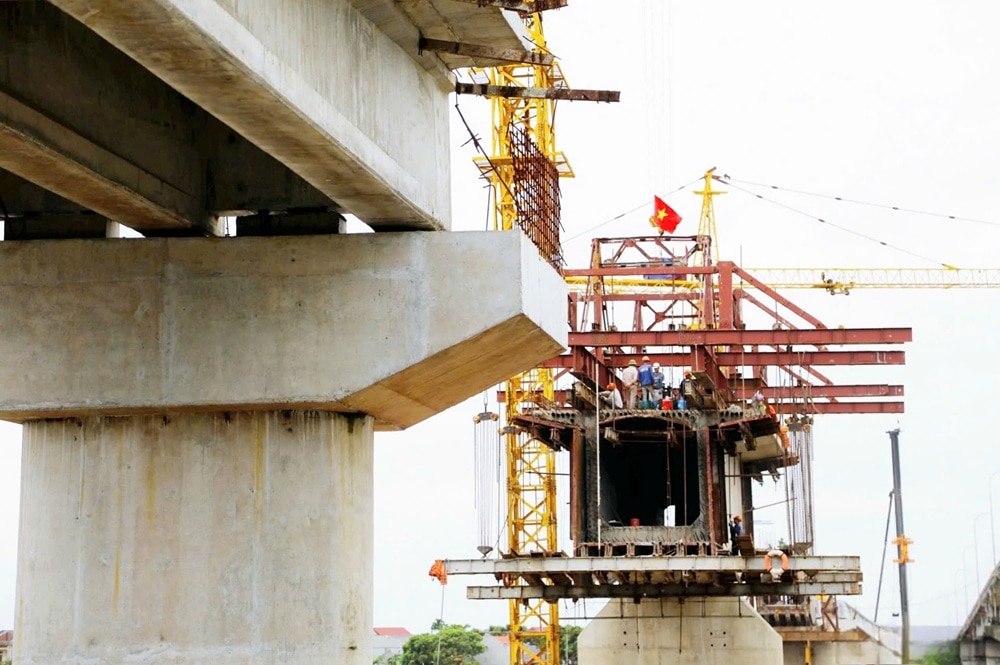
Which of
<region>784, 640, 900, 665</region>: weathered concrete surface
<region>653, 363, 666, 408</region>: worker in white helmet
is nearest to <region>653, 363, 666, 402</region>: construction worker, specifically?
<region>653, 363, 666, 408</region>: worker in white helmet

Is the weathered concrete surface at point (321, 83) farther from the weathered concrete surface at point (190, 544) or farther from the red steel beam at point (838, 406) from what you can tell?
the red steel beam at point (838, 406)

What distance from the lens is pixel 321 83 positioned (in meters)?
12.0

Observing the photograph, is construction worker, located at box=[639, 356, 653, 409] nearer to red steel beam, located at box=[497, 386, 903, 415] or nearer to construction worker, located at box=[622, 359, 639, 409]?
construction worker, located at box=[622, 359, 639, 409]

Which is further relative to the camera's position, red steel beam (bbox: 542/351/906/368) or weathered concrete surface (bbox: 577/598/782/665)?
weathered concrete surface (bbox: 577/598/782/665)

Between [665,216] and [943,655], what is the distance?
38.9m

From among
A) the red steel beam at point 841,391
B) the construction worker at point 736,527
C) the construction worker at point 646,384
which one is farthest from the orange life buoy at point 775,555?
the red steel beam at point 841,391

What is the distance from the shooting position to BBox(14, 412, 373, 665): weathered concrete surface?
43.8 feet

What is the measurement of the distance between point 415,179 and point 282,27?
10.3ft

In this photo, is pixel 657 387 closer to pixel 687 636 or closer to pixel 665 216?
pixel 687 636

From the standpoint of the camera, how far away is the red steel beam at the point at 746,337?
40625 millimetres

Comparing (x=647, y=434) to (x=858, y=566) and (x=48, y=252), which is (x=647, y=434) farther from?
(x=48, y=252)

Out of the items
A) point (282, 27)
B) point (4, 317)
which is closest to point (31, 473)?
point (4, 317)

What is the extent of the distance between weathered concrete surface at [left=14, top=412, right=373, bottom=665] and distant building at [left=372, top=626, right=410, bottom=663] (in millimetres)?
122602

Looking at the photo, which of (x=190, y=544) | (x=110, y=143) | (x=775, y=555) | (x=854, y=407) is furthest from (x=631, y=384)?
(x=110, y=143)
